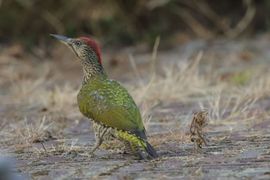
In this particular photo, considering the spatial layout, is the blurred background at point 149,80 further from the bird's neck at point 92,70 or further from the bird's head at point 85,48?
the bird's head at point 85,48

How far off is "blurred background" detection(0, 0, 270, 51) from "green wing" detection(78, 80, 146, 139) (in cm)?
846

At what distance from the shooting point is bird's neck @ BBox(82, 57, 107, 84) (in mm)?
6688

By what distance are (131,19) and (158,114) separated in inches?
284

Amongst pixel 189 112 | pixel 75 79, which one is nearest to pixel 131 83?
pixel 75 79

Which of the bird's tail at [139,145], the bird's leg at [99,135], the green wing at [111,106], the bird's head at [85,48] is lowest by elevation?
the bird's tail at [139,145]

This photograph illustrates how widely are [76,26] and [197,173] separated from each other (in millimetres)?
10232

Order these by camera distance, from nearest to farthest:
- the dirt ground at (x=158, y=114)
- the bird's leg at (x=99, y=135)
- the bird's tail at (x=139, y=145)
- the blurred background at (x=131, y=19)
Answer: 1. the dirt ground at (x=158, y=114)
2. the bird's tail at (x=139, y=145)
3. the bird's leg at (x=99, y=135)
4. the blurred background at (x=131, y=19)

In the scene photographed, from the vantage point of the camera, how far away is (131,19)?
15.7m

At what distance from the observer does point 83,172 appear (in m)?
5.50

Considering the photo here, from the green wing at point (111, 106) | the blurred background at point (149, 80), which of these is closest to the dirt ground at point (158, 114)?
the blurred background at point (149, 80)

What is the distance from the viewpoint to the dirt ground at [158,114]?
559 centimetres

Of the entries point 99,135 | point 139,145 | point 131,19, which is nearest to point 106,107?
point 99,135

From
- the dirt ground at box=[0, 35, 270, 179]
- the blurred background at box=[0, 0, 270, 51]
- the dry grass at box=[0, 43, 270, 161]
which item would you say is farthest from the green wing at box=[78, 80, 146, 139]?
the blurred background at box=[0, 0, 270, 51]

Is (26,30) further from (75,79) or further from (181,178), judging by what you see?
(181,178)
